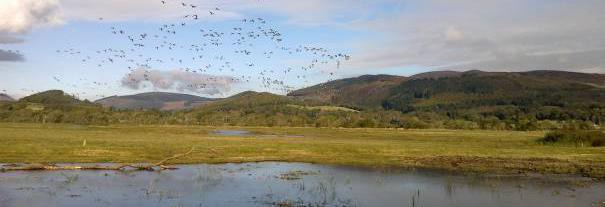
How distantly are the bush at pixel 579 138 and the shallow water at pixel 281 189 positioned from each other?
46.9m

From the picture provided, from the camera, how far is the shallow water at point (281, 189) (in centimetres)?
3107

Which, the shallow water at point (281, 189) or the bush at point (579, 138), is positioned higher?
the bush at point (579, 138)

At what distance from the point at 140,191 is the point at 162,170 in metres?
12.4

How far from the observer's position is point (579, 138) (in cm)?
8719

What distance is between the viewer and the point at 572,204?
31375 millimetres

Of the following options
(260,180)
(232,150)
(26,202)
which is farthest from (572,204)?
(232,150)

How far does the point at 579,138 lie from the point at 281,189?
65.8 m

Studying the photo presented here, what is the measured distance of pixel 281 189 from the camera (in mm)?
36531

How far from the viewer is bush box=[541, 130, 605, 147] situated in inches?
3349

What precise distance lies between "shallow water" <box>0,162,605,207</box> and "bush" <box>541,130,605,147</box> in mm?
46949

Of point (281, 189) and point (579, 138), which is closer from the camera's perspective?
point (281, 189)

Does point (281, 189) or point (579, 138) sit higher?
point (579, 138)

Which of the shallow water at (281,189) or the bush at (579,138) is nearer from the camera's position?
the shallow water at (281,189)

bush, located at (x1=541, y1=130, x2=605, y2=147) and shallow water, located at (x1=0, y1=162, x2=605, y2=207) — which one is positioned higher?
bush, located at (x1=541, y1=130, x2=605, y2=147)
